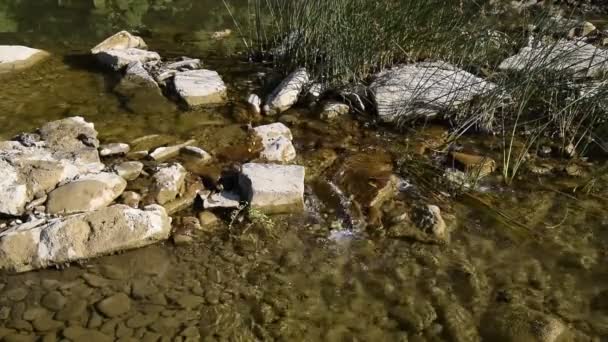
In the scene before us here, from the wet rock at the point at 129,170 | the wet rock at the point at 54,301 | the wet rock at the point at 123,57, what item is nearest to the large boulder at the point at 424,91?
the wet rock at the point at 129,170

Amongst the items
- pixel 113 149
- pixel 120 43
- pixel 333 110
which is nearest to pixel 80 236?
pixel 113 149

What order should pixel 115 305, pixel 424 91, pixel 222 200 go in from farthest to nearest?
pixel 424 91 < pixel 222 200 < pixel 115 305

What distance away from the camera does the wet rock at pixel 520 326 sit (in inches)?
72.4

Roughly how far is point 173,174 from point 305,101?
113 centimetres

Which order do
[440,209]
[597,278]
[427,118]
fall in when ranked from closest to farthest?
1. [597,278]
2. [440,209]
3. [427,118]

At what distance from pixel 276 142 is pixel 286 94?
55cm

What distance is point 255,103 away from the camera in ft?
11.0

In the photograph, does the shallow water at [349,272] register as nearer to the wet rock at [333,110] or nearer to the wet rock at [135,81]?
the wet rock at [333,110]

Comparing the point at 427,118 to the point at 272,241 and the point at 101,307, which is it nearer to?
the point at 272,241

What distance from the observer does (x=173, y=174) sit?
8.23 feet

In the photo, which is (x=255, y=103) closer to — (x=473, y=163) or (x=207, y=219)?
(x=207, y=219)

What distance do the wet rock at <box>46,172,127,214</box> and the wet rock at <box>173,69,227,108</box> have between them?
105 cm

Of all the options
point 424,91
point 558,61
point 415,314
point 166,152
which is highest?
point 558,61

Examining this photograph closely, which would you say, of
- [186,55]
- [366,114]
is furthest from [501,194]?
[186,55]
